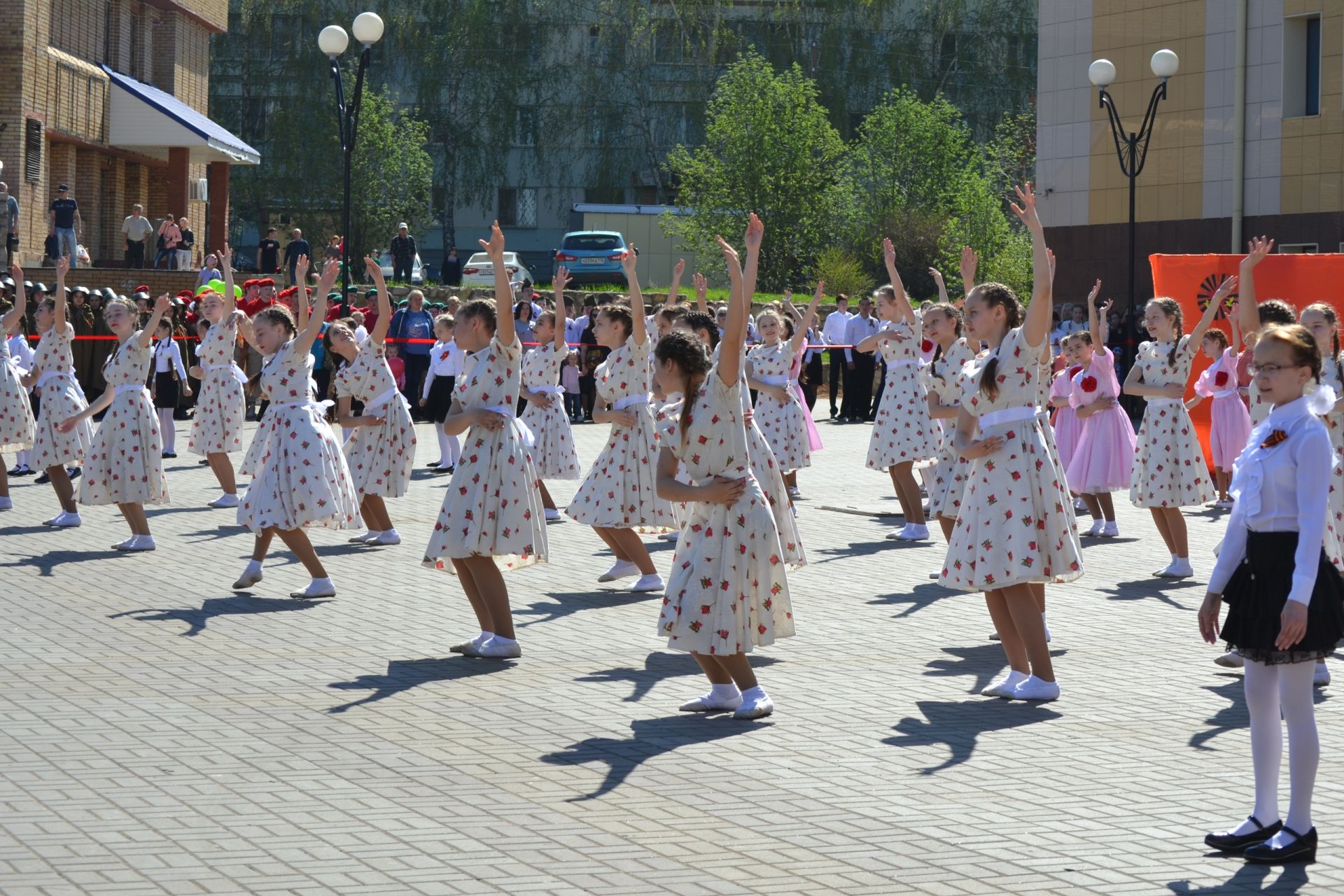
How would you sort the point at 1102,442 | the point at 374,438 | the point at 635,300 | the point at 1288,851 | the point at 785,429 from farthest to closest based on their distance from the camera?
the point at 785,429 < the point at 1102,442 < the point at 374,438 < the point at 635,300 < the point at 1288,851

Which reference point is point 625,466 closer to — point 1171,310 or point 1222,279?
point 1171,310

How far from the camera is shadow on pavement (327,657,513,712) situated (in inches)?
326

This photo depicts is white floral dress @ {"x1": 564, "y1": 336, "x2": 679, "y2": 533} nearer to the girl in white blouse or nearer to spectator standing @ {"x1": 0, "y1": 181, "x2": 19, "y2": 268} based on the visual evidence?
the girl in white blouse

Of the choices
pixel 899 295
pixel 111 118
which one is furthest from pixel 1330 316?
pixel 111 118

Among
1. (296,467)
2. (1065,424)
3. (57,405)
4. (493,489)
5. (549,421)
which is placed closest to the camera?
(493,489)

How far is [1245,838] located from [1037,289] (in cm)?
286

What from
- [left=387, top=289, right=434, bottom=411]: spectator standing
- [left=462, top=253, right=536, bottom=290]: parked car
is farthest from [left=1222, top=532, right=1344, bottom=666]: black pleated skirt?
[left=462, top=253, right=536, bottom=290]: parked car

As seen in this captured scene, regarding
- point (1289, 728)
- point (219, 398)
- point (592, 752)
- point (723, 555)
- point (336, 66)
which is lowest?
point (592, 752)

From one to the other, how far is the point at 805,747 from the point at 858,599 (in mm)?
4229

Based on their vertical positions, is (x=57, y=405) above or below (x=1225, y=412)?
below

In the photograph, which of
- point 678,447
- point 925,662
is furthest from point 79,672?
point 925,662

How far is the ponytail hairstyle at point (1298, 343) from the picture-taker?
571cm

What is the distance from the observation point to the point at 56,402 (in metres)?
15.5

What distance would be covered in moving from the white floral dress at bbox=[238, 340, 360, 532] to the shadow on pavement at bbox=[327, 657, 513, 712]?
202 centimetres
